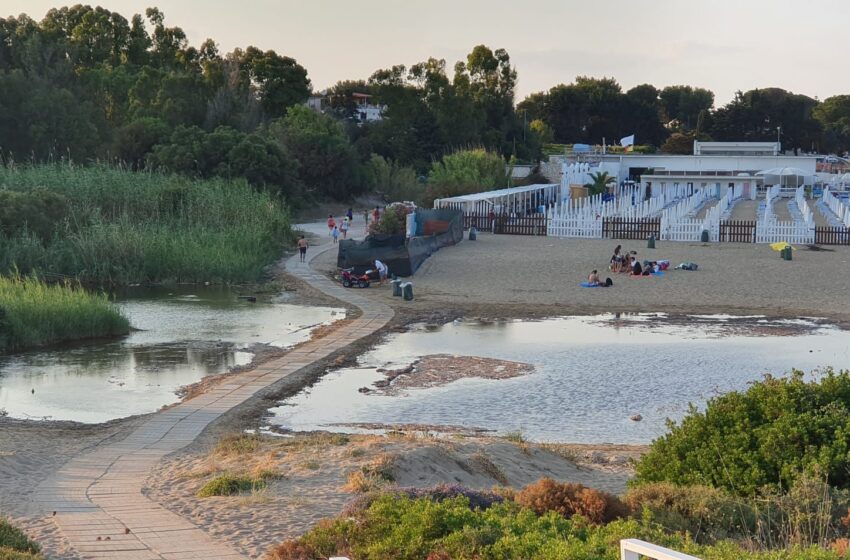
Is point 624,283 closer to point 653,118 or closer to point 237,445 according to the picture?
point 237,445

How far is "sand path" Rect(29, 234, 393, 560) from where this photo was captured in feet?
29.3

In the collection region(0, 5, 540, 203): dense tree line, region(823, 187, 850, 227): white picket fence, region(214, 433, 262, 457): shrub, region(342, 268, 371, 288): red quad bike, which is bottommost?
region(342, 268, 371, 288): red quad bike

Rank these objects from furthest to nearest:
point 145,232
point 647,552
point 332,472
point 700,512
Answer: point 145,232, point 332,472, point 700,512, point 647,552

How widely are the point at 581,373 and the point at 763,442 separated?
10.4 m

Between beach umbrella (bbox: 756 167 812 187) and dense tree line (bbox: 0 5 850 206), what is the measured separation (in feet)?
71.4

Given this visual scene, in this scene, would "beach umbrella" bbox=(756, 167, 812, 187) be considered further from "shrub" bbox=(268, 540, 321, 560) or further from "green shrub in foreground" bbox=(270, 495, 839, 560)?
"shrub" bbox=(268, 540, 321, 560)

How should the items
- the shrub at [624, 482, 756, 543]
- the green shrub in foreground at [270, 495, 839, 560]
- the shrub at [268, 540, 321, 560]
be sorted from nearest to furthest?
1. the green shrub in foreground at [270, 495, 839, 560]
2. the shrub at [268, 540, 321, 560]
3. the shrub at [624, 482, 756, 543]

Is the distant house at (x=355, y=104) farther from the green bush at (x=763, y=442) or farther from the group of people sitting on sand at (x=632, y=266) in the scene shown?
the green bush at (x=763, y=442)

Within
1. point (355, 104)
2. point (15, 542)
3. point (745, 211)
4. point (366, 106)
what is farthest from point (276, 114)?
point (15, 542)

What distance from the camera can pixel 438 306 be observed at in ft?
94.7

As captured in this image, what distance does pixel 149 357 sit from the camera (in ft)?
71.7

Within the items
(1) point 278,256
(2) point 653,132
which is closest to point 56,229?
(1) point 278,256

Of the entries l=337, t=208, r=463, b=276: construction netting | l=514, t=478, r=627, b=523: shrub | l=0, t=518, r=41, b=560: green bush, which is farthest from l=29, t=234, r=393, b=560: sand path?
l=337, t=208, r=463, b=276: construction netting

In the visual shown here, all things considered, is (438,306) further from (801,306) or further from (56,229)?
(56,229)
